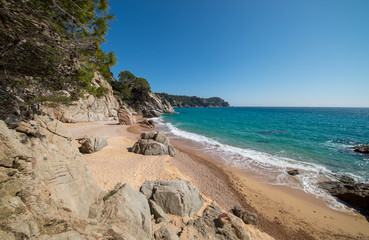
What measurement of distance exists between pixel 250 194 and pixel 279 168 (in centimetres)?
540

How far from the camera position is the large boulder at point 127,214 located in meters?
3.36

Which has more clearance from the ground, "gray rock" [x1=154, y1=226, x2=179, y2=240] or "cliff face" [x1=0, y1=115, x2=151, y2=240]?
"cliff face" [x1=0, y1=115, x2=151, y2=240]

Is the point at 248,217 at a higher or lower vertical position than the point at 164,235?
lower

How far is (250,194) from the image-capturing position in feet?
27.0

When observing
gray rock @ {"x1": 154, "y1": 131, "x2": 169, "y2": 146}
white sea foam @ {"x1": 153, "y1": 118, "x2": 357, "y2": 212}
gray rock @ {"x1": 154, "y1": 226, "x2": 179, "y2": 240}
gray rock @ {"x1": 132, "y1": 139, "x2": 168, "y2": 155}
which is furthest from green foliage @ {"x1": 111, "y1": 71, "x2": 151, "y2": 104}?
gray rock @ {"x1": 154, "y1": 226, "x2": 179, "y2": 240}

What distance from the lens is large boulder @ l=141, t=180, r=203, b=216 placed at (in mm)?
5547

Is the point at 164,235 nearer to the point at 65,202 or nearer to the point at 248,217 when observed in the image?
the point at 65,202

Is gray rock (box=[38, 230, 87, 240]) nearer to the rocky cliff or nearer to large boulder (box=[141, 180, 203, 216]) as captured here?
the rocky cliff

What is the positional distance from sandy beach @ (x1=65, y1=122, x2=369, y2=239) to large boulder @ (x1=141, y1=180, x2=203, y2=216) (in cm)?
122

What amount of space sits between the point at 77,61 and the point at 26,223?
3.81 metres

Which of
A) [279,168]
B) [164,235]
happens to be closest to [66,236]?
[164,235]

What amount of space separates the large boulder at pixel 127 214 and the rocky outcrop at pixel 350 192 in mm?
11508

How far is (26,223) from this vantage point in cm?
185

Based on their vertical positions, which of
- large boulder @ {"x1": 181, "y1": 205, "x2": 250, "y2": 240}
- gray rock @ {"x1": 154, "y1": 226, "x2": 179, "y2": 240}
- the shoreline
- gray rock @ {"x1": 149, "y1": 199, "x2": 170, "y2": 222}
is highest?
gray rock @ {"x1": 154, "y1": 226, "x2": 179, "y2": 240}
